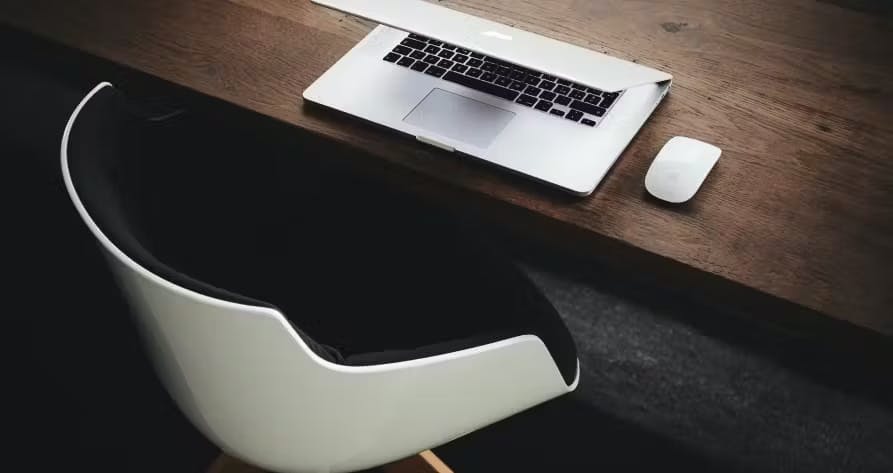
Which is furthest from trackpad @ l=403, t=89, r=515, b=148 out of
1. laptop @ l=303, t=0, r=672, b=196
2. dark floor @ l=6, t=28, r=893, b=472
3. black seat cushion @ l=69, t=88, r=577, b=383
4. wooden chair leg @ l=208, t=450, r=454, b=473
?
dark floor @ l=6, t=28, r=893, b=472

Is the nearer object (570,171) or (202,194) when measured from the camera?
(570,171)

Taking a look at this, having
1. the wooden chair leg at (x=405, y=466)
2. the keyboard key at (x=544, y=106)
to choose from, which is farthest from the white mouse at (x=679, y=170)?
the wooden chair leg at (x=405, y=466)

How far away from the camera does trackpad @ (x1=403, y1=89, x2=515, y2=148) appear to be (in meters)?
1.15

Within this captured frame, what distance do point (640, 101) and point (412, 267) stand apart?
0.36 meters

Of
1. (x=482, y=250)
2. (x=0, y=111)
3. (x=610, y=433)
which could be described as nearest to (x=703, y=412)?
(x=610, y=433)

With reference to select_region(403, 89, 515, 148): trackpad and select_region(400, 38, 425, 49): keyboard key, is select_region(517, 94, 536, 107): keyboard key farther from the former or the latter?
select_region(400, 38, 425, 49): keyboard key

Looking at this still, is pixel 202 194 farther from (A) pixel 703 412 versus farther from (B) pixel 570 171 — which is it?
(A) pixel 703 412

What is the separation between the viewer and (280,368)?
0.92 meters

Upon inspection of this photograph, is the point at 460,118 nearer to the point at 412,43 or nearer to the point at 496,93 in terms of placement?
the point at 496,93

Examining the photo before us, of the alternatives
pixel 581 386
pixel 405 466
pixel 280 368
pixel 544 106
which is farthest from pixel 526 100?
pixel 581 386

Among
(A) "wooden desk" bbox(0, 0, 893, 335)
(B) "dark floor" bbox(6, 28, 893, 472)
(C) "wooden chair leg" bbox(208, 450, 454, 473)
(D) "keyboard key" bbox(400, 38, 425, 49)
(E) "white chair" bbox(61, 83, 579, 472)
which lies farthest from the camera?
(B) "dark floor" bbox(6, 28, 893, 472)

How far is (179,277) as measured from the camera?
0.83 meters

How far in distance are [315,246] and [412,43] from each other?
12.0 inches

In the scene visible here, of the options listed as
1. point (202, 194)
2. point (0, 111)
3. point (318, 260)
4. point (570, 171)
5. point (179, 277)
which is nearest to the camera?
point (179, 277)
